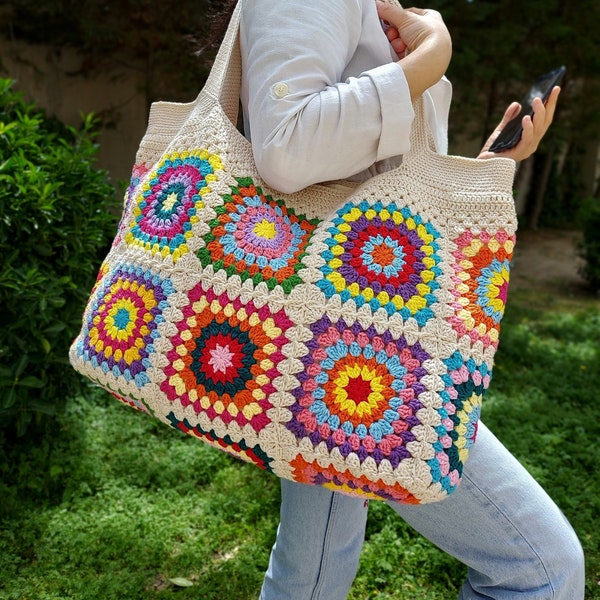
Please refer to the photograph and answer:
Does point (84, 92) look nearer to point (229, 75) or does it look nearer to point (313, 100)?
point (229, 75)

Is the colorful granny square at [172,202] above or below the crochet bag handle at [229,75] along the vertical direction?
below

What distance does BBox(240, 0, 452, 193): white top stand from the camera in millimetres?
1172

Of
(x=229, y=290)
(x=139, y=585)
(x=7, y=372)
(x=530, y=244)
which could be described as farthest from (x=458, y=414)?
(x=530, y=244)

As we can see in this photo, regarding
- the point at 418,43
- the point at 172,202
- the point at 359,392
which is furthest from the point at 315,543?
the point at 418,43

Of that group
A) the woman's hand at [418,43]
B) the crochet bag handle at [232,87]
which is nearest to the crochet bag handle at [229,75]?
the crochet bag handle at [232,87]

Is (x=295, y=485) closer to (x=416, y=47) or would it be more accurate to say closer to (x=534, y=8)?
(x=416, y=47)

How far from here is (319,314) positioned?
1198mm

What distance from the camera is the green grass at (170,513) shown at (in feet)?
7.81

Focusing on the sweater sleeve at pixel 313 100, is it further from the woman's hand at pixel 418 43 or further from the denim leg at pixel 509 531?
the denim leg at pixel 509 531

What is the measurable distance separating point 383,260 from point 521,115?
0.61 metres

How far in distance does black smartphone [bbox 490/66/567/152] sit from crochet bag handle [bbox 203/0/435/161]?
9.3 inches

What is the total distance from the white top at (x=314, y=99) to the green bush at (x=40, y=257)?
1.73m

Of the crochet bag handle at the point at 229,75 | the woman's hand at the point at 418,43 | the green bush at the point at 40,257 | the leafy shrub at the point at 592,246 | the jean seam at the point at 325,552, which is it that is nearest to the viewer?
the woman's hand at the point at 418,43

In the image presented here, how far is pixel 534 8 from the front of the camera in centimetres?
696
